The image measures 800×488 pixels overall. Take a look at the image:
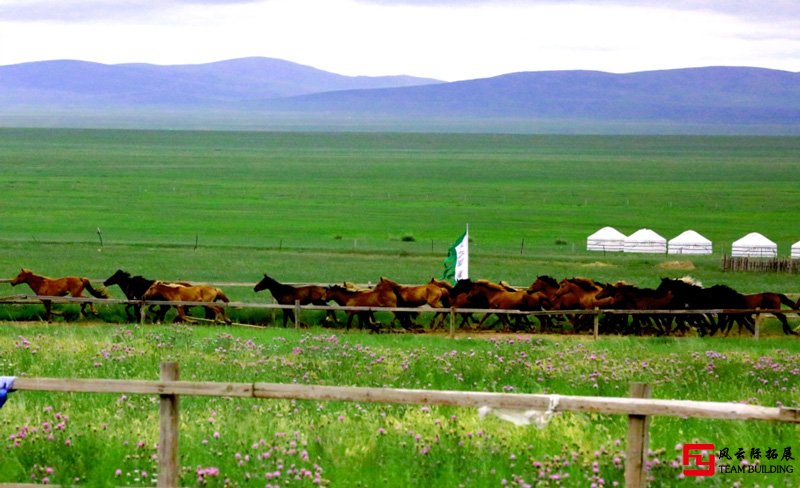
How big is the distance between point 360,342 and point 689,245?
39349 millimetres

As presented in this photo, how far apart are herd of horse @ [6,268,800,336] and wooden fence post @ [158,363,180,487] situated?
17.6 metres

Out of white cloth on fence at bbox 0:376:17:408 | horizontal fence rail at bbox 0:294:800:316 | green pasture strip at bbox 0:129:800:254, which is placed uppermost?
white cloth on fence at bbox 0:376:17:408

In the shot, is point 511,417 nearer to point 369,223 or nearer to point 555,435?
point 555,435

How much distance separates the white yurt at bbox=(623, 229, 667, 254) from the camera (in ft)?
181

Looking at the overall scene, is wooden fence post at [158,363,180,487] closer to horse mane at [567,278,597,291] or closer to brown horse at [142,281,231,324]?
brown horse at [142,281,231,324]

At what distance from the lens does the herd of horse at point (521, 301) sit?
2531 centimetres

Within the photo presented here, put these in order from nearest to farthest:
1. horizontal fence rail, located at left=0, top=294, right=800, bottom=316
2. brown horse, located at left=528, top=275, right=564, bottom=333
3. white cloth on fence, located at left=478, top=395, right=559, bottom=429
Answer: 1. white cloth on fence, located at left=478, top=395, right=559, bottom=429
2. horizontal fence rail, located at left=0, top=294, right=800, bottom=316
3. brown horse, located at left=528, top=275, right=564, bottom=333

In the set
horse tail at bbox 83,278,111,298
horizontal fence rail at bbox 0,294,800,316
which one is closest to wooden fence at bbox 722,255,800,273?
horizontal fence rail at bbox 0,294,800,316

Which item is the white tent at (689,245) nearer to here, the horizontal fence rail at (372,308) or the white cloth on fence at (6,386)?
the horizontal fence rail at (372,308)

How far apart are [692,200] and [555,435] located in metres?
88.2

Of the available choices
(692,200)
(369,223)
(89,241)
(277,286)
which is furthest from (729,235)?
(277,286)

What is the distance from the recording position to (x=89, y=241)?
→ 52.1m

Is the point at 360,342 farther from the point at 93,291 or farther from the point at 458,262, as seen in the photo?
the point at 458,262

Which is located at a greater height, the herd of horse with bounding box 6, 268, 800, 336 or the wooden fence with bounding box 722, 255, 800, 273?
the herd of horse with bounding box 6, 268, 800, 336
